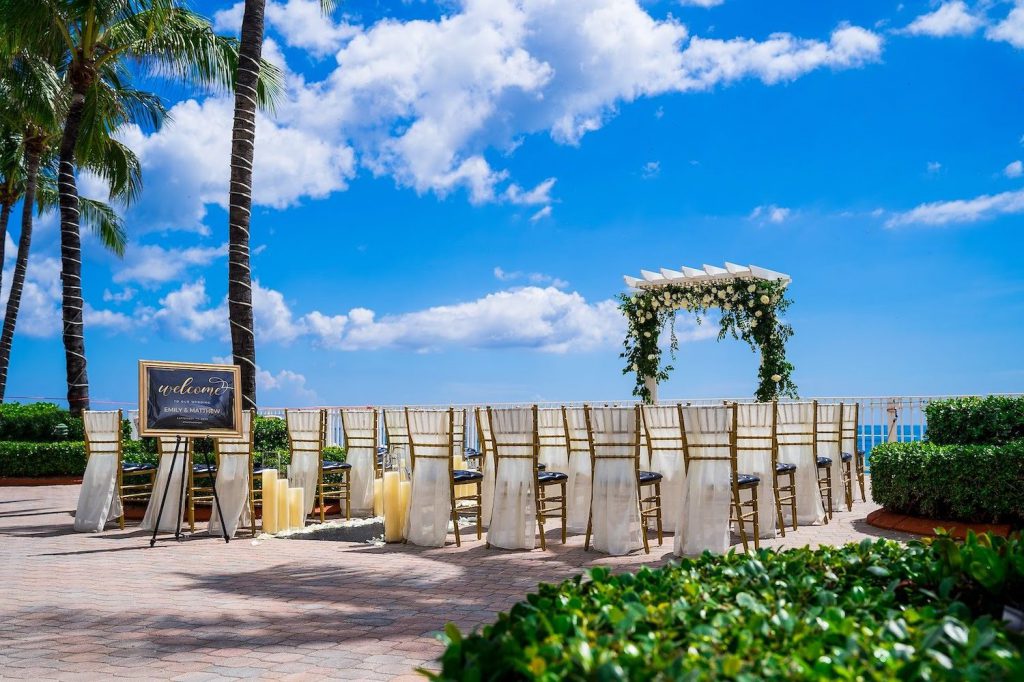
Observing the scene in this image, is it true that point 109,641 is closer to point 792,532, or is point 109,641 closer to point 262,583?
point 262,583

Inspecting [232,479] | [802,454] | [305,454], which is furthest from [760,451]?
[232,479]

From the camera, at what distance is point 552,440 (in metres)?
9.56

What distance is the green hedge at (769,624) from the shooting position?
4.88ft

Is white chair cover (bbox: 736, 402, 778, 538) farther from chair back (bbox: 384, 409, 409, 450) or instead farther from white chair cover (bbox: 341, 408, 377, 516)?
white chair cover (bbox: 341, 408, 377, 516)

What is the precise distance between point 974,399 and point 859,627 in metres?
8.11

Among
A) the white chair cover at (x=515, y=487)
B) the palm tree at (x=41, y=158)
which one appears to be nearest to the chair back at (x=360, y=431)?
the white chair cover at (x=515, y=487)

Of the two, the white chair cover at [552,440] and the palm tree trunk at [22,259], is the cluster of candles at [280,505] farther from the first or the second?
the palm tree trunk at [22,259]

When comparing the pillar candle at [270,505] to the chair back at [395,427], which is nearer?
the pillar candle at [270,505]

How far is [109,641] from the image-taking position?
479cm

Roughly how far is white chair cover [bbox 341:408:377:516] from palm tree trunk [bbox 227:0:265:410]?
237cm

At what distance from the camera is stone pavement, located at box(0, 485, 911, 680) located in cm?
435

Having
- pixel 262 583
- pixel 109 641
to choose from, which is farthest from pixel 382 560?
pixel 109 641

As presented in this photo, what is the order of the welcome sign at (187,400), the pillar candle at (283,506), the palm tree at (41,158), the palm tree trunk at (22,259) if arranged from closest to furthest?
the welcome sign at (187,400) < the pillar candle at (283,506) < the palm tree at (41,158) < the palm tree trunk at (22,259)

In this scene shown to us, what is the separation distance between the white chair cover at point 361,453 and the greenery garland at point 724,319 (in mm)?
6949
